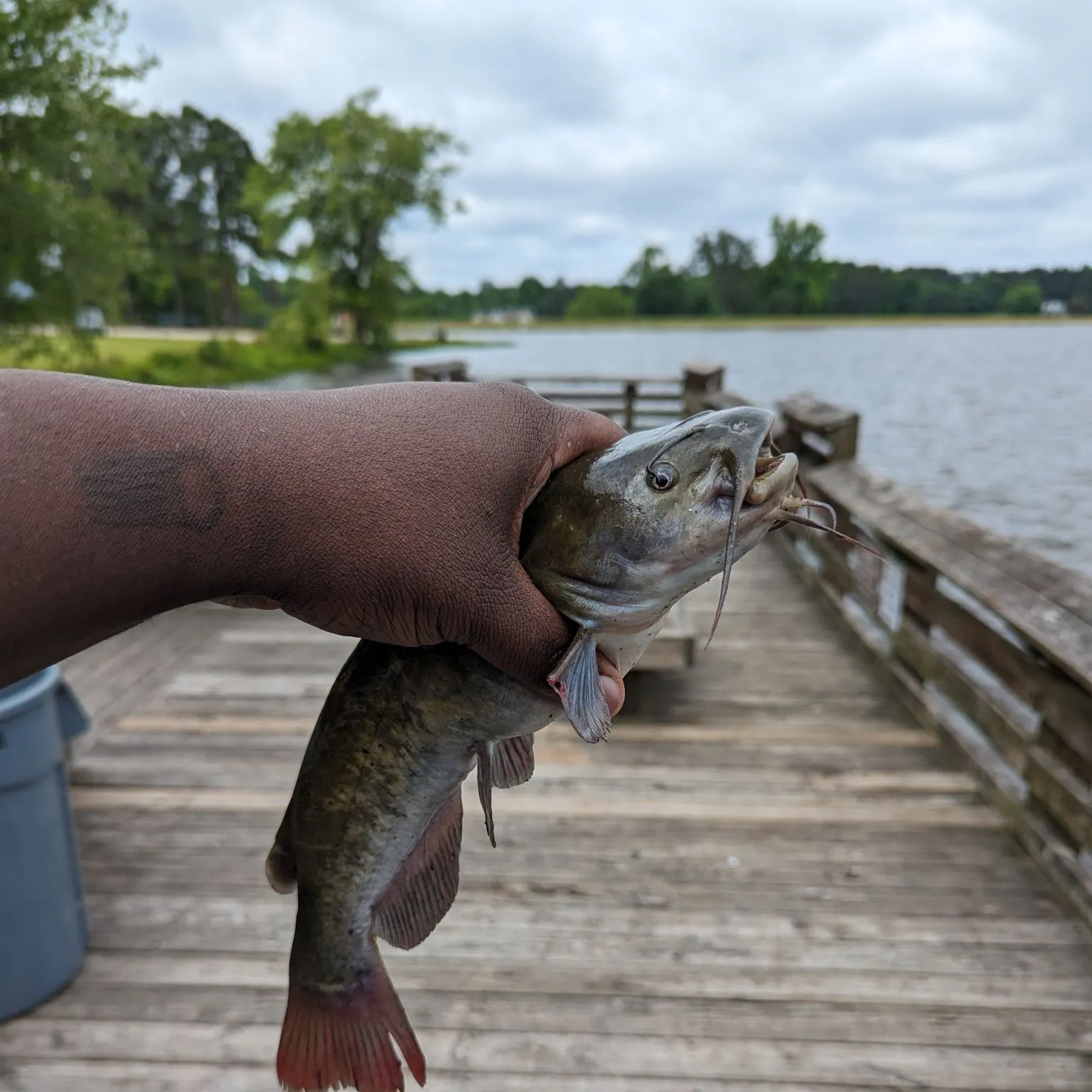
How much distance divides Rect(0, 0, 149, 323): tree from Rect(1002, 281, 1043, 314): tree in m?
25.6

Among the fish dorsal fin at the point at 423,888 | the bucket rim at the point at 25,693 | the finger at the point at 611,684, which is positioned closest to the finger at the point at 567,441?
the finger at the point at 611,684

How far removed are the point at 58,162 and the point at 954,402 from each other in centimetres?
2178

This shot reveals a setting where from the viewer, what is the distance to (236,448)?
106cm

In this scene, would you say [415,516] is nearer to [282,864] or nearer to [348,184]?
[282,864]

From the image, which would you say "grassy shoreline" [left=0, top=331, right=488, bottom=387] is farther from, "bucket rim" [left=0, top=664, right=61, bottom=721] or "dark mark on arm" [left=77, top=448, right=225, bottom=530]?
"dark mark on arm" [left=77, top=448, right=225, bottom=530]

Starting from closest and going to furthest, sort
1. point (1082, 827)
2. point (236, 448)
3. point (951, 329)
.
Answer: point (236, 448) < point (1082, 827) < point (951, 329)

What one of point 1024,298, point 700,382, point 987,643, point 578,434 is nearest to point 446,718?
point 578,434

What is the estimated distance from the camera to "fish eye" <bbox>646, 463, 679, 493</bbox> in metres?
1.18

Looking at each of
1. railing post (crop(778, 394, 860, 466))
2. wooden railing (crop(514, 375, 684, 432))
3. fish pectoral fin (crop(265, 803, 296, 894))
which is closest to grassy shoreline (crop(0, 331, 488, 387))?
wooden railing (crop(514, 375, 684, 432))

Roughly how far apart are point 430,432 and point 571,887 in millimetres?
2552

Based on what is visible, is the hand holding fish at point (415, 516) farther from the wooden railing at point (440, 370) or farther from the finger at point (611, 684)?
the wooden railing at point (440, 370)

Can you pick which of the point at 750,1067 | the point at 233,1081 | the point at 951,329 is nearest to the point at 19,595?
the point at 233,1081

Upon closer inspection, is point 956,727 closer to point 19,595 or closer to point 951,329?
point 19,595

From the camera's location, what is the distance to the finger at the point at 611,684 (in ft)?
4.08
